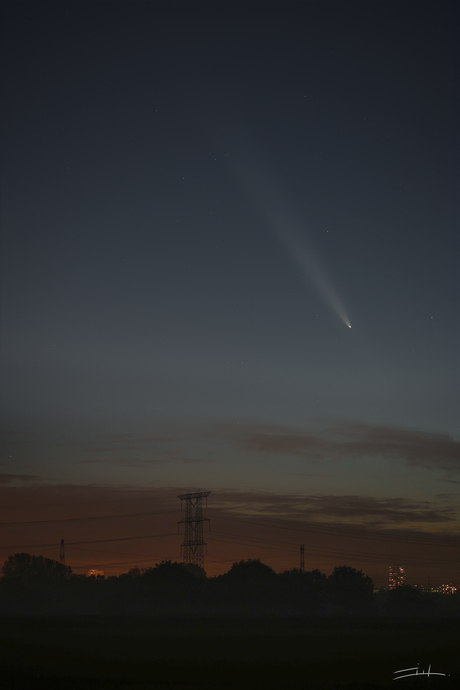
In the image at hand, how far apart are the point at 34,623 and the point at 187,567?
5252cm

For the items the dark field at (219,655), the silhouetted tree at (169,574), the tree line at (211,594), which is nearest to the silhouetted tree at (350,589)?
the tree line at (211,594)

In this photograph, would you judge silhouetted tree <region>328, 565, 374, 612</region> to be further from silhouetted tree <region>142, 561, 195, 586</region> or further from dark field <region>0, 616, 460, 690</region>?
dark field <region>0, 616, 460, 690</region>

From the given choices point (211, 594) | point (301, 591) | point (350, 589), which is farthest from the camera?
point (350, 589)

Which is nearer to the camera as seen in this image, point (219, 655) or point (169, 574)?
point (219, 655)

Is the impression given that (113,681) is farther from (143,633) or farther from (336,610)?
(336,610)

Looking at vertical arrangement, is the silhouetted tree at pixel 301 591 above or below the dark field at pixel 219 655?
below

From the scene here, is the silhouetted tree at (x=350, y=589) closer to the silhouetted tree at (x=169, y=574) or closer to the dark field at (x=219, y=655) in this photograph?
the silhouetted tree at (x=169, y=574)

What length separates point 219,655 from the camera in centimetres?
6825

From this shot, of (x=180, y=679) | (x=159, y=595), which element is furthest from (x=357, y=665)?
(x=159, y=595)

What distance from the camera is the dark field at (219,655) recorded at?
161ft

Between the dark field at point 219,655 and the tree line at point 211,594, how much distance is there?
2944 cm

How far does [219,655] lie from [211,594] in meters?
90.3

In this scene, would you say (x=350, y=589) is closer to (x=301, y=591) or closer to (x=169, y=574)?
(x=301, y=591)

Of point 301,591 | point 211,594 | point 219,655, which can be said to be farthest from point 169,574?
point 219,655
